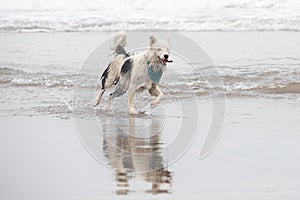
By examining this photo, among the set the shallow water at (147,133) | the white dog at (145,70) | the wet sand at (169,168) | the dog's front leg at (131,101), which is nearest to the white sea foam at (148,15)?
the shallow water at (147,133)

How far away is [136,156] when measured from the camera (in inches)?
241

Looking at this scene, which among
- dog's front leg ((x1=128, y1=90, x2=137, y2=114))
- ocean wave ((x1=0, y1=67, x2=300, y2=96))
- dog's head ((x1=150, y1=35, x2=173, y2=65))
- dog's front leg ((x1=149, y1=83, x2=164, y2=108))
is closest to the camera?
dog's head ((x1=150, y1=35, x2=173, y2=65))

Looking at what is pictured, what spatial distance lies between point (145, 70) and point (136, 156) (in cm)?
261

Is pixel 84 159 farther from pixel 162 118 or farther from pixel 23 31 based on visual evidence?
pixel 23 31

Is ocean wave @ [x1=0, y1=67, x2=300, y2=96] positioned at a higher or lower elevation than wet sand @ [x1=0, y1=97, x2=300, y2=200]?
higher

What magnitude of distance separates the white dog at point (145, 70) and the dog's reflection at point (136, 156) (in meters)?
0.73

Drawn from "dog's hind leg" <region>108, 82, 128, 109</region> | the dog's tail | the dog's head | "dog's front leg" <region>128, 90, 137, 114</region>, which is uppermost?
the dog's tail

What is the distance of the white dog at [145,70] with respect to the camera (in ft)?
27.0

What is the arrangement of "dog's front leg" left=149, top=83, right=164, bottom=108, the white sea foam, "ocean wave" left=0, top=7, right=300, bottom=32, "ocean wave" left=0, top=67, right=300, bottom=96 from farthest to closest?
the white sea foam, "ocean wave" left=0, top=7, right=300, bottom=32, "ocean wave" left=0, top=67, right=300, bottom=96, "dog's front leg" left=149, top=83, right=164, bottom=108

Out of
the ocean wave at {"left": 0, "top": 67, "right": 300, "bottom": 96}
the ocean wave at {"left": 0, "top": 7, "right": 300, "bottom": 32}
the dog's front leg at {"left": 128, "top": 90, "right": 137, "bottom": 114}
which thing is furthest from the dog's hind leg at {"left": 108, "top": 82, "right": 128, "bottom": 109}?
the ocean wave at {"left": 0, "top": 7, "right": 300, "bottom": 32}

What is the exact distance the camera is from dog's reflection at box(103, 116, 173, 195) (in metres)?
5.18

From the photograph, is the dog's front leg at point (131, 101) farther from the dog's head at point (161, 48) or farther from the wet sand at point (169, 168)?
the wet sand at point (169, 168)

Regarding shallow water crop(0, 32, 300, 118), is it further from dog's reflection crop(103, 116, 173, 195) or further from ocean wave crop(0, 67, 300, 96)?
dog's reflection crop(103, 116, 173, 195)

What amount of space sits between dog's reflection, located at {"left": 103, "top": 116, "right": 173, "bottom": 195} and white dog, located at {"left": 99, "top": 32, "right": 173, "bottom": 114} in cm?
→ 73
